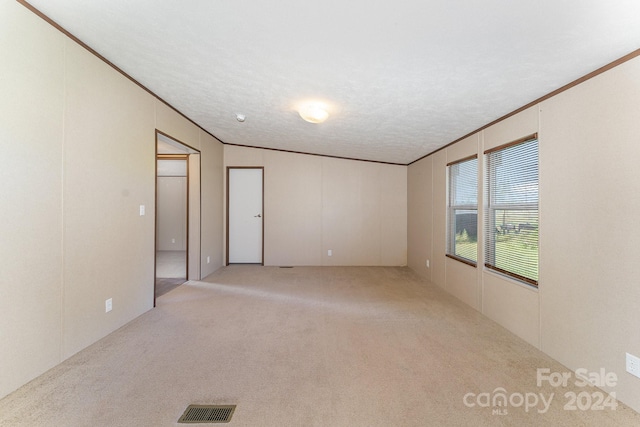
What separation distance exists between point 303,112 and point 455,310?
305 cm

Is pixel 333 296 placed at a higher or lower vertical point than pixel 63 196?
lower

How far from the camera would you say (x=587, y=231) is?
214 centimetres

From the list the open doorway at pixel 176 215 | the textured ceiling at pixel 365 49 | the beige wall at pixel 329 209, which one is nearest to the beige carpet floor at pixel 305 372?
the open doorway at pixel 176 215

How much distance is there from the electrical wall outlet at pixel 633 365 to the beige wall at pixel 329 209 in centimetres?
443

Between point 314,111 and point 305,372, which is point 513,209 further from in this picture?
point 305,372

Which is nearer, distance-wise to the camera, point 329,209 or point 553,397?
point 553,397

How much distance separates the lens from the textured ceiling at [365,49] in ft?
5.52

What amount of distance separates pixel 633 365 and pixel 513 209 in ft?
5.18

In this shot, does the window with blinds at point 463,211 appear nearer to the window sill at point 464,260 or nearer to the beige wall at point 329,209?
the window sill at point 464,260

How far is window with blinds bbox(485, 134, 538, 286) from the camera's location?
9.04 feet

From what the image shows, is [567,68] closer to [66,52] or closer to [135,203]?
Result: [66,52]

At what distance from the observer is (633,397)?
1806 mm

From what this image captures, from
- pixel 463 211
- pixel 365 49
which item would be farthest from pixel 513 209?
pixel 365 49

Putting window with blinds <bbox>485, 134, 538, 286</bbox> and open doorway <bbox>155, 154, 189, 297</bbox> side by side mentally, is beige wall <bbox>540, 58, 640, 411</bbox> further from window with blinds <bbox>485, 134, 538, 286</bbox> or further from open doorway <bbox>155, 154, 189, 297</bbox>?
open doorway <bbox>155, 154, 189, 297</bbox>
